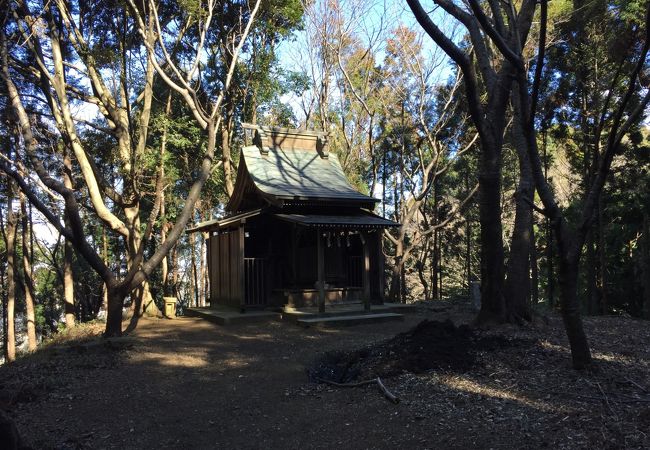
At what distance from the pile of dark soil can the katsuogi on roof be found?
16.8ft

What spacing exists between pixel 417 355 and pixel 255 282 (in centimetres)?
835

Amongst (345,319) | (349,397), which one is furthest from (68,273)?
(349,397)

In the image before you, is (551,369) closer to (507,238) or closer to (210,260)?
(210,260)

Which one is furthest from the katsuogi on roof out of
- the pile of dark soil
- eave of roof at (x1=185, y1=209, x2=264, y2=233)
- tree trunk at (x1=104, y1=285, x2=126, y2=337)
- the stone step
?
the pile of dark soil

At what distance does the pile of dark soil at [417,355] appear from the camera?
6.55m

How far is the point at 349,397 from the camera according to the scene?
19.8 ft

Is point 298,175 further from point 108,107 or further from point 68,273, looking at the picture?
point 68,273

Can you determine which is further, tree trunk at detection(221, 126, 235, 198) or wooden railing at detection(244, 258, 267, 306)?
tree trunk at detection(221, 126, 235, 198)

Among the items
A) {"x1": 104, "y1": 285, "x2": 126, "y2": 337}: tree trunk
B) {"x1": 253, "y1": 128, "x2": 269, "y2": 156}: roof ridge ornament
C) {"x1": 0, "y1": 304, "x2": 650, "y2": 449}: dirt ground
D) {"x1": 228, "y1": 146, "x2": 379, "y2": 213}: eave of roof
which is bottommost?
{"x1": 0, "y1": 304, "x2": 650, "y2": 449}: dirt ground

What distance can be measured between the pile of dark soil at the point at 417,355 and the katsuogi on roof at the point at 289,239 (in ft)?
16.8

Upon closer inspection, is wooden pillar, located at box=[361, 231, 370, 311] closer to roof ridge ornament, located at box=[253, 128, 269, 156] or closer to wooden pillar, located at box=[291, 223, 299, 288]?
wooden pillar, located at box=[291, 223, 299, 288]

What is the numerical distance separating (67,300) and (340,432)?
682 inches

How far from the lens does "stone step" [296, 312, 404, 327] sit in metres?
12.0

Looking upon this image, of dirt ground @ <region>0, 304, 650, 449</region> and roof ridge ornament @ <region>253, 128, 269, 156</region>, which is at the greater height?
roof ridge ornament @ <region>253, 128, 269, 156</region>
